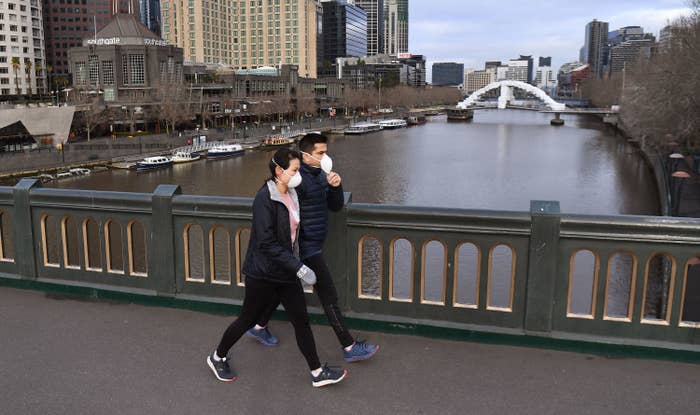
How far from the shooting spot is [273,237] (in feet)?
15.9

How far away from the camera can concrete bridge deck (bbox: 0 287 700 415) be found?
4.78 metres

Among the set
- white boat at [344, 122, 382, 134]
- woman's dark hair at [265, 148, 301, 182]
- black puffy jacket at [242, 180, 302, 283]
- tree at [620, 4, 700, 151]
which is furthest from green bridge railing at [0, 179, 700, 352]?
white boat at [344, 122, 382, 134]

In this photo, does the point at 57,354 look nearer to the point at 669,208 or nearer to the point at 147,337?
the point at 147,337

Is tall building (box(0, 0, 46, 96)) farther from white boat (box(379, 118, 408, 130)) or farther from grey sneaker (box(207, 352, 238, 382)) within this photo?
grey sneaker (box(207, 352, 238, 382))

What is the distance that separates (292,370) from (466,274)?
2120cm

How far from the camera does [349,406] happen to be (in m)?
4.79

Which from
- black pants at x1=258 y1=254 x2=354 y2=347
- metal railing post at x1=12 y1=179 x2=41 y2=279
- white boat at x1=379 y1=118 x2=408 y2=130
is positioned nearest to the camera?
black pants at x1=258 y1=254 x2=354 y2=347

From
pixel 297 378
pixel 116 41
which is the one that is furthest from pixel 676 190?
pixel 116 41

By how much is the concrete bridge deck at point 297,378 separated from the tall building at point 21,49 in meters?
128

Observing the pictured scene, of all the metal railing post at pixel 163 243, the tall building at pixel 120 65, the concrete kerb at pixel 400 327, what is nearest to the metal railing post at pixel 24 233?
the concrete kerb at pixel 400 327

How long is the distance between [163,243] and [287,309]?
222 cm

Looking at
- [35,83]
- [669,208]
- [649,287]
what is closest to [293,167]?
[649,287]

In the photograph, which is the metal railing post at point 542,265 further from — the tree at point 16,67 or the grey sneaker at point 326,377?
the tree at point 16,67

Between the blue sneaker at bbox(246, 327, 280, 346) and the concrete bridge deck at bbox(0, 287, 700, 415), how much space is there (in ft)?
0.22
